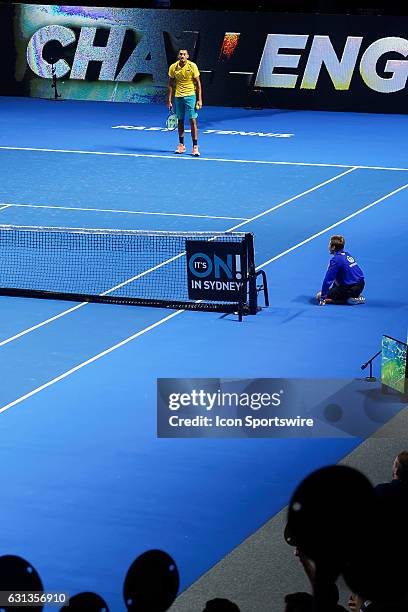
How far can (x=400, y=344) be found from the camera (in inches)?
453

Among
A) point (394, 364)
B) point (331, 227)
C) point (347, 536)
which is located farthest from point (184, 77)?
point (347, 536)

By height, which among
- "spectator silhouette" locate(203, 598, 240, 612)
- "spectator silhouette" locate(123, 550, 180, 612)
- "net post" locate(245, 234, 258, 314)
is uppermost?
"net post" locate(245, 234, 258, 314)

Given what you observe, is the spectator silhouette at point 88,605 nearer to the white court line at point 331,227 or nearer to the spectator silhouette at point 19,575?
the spectator silhouette at point 19,575

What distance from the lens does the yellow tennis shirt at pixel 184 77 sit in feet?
86.8

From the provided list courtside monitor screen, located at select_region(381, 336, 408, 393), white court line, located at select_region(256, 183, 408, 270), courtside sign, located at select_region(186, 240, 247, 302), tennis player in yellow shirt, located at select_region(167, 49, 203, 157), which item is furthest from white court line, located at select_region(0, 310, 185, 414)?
tennis player in yellow shirt, located at select_region(167, 49, 203, 157)

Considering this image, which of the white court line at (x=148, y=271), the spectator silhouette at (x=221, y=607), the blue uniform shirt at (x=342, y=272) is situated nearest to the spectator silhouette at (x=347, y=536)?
the spectator silhouette at (x=221, y=607)

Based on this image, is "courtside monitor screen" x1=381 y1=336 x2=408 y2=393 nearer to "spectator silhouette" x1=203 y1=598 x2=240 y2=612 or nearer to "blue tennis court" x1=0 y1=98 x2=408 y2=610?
"blue tennis court" x1=0 y1=98 x2=408 y2=610

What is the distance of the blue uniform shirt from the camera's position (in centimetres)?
1540

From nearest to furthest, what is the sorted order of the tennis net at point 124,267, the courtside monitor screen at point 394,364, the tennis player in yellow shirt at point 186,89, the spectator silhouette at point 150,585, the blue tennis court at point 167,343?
the spectator silhouette at point 150,585 < the blue tennis court at point 167,343 < the courtside monitor screen at point 394,364 < the tennis net at point 124,267 < the tennis player in yellow shirt at point 186,89

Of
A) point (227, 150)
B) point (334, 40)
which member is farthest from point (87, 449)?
point (334, 40)

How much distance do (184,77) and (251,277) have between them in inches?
491

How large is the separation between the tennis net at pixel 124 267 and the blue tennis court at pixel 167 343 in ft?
1.02

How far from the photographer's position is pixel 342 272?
15.6 meters

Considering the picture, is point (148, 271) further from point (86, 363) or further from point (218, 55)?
point (218, 55)
